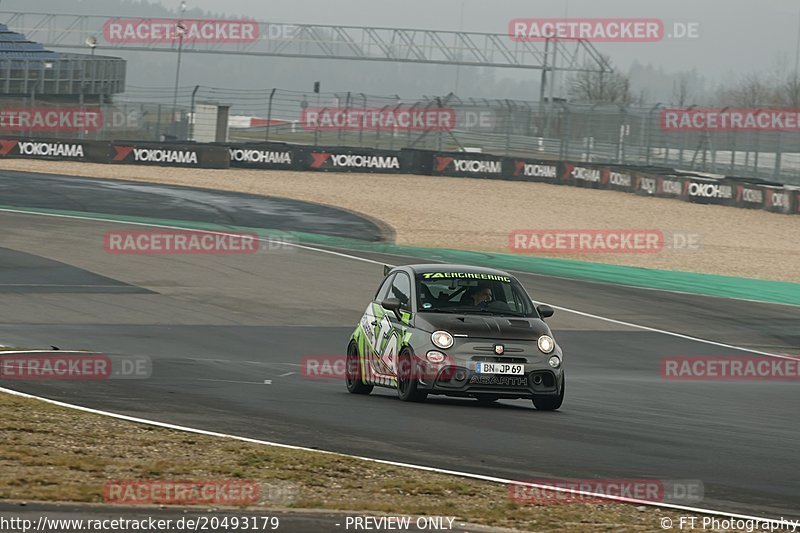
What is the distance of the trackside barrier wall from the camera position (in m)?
47.7

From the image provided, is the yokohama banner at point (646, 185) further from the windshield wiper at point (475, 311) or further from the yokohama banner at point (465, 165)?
the windshield wiper at point (475, 311)

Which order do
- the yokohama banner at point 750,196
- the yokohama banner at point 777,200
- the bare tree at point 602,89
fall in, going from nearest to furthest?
the yokohama banner at point 777,200 → the yokohama banner at point 750,196 → the bare tree at point 602,89

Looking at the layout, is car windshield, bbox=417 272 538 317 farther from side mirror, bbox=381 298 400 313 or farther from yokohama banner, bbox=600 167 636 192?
yokohama banner, bbox=600 167 636 192

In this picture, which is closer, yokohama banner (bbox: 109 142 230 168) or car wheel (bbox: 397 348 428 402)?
car wheel (bbox: 397 348 428 402)

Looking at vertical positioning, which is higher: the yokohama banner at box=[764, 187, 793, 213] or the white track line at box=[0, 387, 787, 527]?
the yokohama banner at box=[764, 187, 793, 213]

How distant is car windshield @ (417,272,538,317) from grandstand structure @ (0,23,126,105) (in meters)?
44.2

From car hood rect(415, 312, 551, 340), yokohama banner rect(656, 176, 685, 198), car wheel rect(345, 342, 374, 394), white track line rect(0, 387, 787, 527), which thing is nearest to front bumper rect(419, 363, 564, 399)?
car hood rect(415, 312, 551, 340)

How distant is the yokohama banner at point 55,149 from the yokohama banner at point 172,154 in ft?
2.79

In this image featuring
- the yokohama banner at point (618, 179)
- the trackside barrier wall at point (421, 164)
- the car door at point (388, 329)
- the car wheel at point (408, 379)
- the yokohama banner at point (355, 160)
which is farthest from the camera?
the yokohama banner at point (355, 160)

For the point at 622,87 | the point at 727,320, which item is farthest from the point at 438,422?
the point at 622,87

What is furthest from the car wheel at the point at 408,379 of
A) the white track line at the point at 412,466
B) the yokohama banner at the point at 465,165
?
the yokohama banner at the point at 465,165

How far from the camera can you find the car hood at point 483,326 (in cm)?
1245

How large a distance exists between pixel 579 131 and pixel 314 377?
152ft

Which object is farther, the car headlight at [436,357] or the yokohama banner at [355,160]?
the yokohama banner at [355,160]
